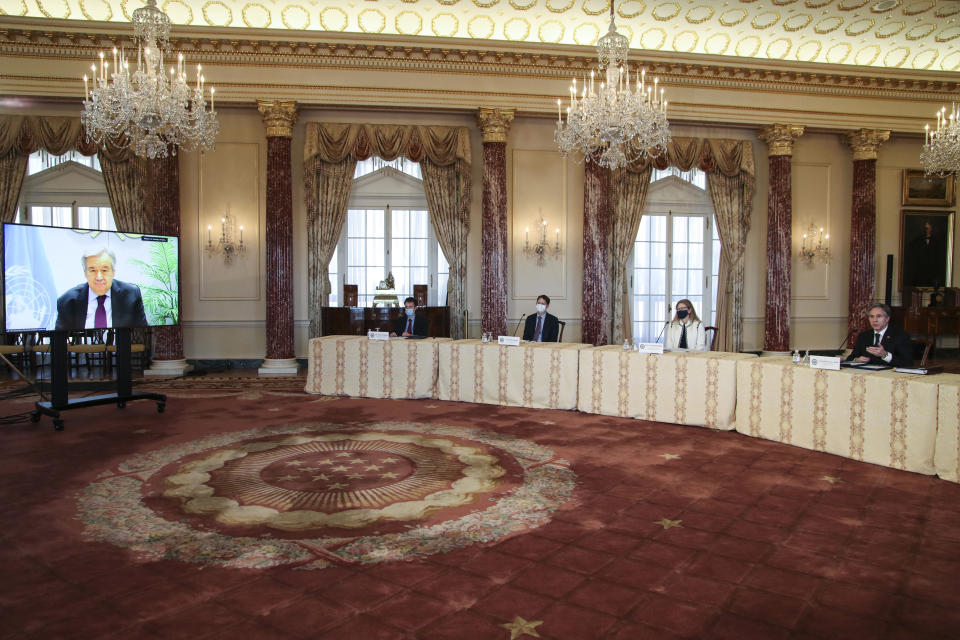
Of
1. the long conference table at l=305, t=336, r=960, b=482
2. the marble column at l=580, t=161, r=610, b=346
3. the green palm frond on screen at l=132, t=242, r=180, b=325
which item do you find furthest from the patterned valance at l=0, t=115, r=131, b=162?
the marble column at l=580, t=161, r=610, b=346

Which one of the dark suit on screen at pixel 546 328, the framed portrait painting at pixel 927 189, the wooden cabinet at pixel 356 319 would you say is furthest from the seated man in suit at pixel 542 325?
the framed portrait painting at pixel 927 189

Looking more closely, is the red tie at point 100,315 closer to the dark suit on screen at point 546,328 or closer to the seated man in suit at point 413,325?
the seated man in suit at point 413,325

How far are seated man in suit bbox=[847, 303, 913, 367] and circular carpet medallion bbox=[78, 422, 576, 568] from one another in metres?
3.06

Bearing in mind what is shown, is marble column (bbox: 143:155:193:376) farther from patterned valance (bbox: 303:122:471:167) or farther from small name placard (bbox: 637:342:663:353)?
small name placard (bbox: 637:342:663:353)

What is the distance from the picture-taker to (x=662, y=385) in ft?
20.8

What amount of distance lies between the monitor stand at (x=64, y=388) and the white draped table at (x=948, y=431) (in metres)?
7.01

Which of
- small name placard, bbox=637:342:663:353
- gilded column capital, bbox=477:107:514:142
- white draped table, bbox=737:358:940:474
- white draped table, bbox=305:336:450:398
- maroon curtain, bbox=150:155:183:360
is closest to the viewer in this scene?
white draped table, bbox=737:358:940:474

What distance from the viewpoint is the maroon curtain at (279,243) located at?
9555 millimetres

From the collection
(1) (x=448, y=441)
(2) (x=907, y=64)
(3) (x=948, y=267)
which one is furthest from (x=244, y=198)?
(3) (x=948, y=267)

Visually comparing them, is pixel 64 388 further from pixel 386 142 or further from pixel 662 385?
pixel 662 385

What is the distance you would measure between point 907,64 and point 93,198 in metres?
13.9

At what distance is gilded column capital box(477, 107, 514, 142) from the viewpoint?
32.4ft

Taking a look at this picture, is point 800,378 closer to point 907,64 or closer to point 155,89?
point 155,89

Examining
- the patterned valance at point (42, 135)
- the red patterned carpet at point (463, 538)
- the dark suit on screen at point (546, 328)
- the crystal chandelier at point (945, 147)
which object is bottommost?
the red patterned carpet at point (463, 538)
